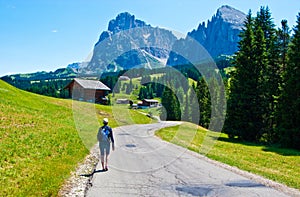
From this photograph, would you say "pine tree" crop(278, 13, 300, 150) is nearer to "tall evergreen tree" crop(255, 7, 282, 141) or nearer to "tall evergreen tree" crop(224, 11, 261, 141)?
"tall evergreen tree" crop(255, 7, 282, 141)

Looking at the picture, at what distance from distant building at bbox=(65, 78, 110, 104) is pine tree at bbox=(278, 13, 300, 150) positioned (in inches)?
1796

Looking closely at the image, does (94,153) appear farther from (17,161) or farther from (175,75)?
(175,75)

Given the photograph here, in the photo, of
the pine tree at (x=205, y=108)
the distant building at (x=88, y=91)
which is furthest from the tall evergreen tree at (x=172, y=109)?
the distant building at (x=88, y=91)

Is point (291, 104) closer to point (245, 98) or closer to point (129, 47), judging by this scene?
point (245, 98)

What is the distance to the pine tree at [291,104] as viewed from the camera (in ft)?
111

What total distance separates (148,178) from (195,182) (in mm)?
2069

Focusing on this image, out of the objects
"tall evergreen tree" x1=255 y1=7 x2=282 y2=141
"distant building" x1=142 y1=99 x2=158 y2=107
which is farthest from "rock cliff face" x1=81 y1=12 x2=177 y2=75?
"distant building" x1=142 y1=99 x2=158 y2=107

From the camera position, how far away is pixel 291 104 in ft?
115

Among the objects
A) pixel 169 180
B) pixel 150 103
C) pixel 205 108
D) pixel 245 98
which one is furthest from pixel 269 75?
pixel 150 103

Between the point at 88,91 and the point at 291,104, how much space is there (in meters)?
54.0

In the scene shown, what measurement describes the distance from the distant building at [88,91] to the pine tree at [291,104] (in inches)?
1796

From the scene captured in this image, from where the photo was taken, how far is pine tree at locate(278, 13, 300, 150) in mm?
33875

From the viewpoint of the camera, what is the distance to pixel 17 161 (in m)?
13.9

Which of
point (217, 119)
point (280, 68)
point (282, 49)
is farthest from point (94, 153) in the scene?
point (217, 119)
